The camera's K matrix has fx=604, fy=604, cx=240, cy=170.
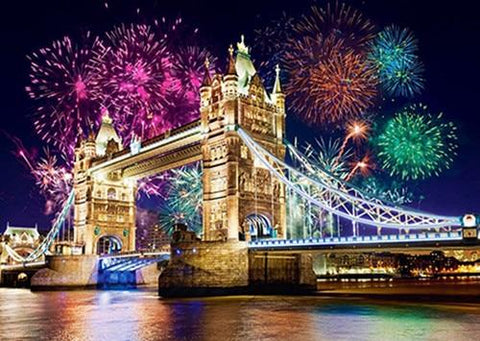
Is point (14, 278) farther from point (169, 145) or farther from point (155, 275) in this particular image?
point (169, 145)

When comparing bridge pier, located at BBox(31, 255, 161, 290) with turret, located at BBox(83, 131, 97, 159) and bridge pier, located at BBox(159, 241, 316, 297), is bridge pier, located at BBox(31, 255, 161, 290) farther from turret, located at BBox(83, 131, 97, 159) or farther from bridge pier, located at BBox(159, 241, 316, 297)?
bridge pier, located at BBox(159, 241, 316, 297)

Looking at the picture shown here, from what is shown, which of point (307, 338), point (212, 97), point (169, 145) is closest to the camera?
point (307, 338)

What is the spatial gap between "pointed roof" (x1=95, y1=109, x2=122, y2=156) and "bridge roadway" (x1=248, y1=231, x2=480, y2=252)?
3815 centimetres

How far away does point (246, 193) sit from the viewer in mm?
50250

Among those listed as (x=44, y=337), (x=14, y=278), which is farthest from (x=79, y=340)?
(x=14, y=278)

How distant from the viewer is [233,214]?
48500 mm

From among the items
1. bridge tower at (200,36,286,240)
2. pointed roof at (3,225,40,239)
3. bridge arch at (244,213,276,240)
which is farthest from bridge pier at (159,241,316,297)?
pointed roof at (3,225,40,239)

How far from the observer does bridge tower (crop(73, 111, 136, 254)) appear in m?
71.9

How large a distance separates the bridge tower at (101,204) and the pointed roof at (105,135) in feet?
0.41

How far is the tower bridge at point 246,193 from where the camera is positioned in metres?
38.5

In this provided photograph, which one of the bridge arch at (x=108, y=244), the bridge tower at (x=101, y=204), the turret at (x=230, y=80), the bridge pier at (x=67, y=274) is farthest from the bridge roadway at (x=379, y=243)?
the bridge arch at (x=108, y=244)

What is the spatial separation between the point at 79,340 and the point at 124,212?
54799mm

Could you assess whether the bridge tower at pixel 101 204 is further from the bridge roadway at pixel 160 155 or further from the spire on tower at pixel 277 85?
the spire on tower at pixel 277 85

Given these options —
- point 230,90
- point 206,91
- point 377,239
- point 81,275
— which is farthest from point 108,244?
point 377,239
